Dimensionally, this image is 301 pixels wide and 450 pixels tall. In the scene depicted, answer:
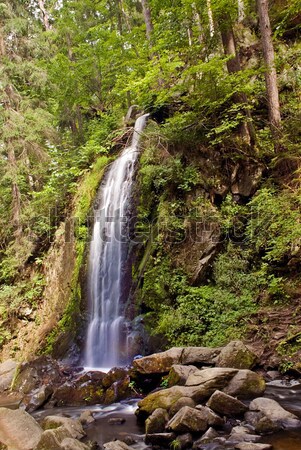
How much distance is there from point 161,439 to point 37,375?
4.64 meters

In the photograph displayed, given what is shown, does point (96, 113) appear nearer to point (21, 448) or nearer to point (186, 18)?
point (186, 18)

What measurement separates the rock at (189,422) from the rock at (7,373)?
17.5 feet

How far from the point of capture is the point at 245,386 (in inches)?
218

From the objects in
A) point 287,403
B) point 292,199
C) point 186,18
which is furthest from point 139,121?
point 287,403

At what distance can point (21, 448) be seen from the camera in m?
4.82

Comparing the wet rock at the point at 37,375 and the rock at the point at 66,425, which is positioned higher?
the wet rock at the point at 37,375

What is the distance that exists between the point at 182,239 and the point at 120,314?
2.37 metres

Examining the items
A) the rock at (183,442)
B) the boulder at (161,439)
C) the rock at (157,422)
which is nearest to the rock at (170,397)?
the rock at (157,422)

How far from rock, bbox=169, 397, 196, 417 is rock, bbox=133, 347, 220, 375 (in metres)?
1.32

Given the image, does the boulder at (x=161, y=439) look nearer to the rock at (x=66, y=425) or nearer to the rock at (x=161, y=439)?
the rock at (x=161, y=439)

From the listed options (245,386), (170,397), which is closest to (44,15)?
(170,397)

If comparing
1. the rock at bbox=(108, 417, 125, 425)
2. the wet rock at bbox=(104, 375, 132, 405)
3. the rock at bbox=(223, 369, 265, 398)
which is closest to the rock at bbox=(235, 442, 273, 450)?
the rock at bbox=(223, 369, 265, 398)

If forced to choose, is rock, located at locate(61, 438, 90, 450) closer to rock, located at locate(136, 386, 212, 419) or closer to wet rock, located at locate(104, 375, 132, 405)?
rock, located at locate(136, 386, 212, 419)

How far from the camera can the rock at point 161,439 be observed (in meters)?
4.70
